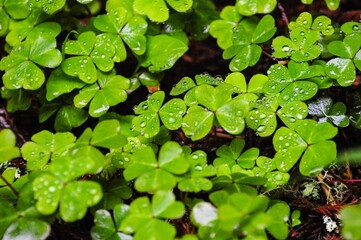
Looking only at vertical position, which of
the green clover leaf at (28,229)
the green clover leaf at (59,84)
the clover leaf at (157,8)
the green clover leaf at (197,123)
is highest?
the clover leaf at (157,8)

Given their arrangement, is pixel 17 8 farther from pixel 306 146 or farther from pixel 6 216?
pixel 306 146

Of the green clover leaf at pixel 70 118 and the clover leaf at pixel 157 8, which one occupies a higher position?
the clover leaf at pixel 157 8

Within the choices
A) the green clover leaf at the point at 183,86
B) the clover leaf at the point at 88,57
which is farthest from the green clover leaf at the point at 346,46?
the clover leaf at the point at 88,57

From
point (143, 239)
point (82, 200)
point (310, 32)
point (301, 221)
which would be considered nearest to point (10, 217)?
point (82, 200)

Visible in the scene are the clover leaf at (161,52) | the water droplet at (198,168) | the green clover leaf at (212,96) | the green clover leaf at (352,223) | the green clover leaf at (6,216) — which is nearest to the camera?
the green clover leaf at (352,223)

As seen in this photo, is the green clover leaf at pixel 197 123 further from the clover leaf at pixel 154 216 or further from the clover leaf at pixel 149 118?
the clover leaf at pixel 154 216

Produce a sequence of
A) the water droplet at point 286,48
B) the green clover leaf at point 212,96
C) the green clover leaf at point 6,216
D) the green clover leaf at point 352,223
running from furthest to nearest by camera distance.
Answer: the water droplet at point 286,48 < the green clover leaf at point 212,96 < the green clover leaf at point 6,216 < the green clover leaf at point 352,223

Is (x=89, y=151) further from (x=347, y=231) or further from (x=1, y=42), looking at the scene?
(x=1, y=42)
